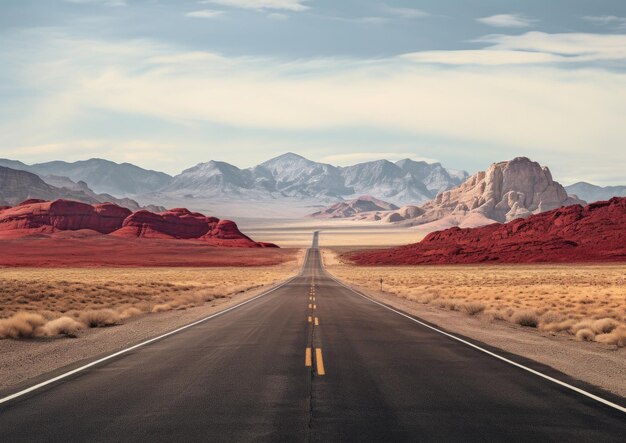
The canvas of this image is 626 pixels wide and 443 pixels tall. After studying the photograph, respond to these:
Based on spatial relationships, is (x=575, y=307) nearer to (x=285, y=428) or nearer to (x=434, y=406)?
(x=434, y=406)

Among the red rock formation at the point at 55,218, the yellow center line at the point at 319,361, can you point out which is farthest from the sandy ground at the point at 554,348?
the red rock formation at the point at 55,218

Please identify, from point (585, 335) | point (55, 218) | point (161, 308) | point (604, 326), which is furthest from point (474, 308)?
point (55, 218)

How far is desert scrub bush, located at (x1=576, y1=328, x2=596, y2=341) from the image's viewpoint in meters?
16.6

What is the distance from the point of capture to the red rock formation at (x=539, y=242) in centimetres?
11331

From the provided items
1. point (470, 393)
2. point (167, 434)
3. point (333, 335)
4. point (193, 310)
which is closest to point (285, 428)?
point (167, 434)

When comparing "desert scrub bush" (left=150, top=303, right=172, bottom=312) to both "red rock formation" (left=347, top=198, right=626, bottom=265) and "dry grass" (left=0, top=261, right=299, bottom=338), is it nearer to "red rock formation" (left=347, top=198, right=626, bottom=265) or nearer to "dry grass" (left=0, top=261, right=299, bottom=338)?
"dry grass" (left=0, top=261, right=299, bottom=338)

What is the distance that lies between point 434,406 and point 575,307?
21.0 m

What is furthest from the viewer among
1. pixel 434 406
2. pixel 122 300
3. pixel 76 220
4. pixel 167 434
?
pixel 76 220

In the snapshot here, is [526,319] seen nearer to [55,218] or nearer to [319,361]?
[319,361]

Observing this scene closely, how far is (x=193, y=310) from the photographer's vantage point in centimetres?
2602

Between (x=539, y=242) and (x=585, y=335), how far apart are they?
366ft

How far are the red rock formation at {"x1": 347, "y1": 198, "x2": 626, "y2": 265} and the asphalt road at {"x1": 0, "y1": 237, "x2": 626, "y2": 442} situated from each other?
106316 mm

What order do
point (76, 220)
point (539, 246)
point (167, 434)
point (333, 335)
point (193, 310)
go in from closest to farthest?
point (167, 434) < point (333, 335) < point (193, 310) < point (539, 246) < point (76, 220)

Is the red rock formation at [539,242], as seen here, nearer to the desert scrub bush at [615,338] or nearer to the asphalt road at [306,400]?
the desert scrub bush at [615,338]
